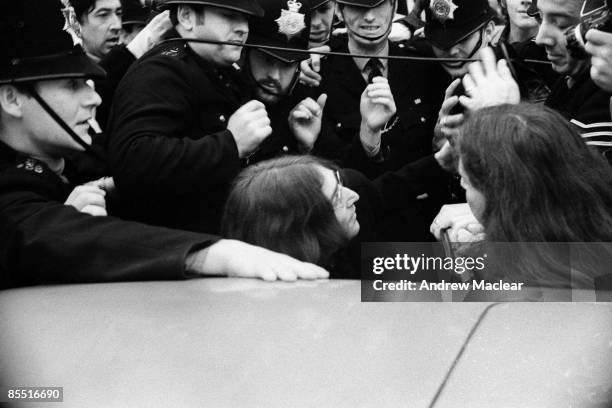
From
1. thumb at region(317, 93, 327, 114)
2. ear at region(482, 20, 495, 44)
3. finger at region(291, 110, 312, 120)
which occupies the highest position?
ear at region(482, 20, 495, 44)

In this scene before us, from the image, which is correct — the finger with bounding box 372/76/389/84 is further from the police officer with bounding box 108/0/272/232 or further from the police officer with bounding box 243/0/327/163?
the police officer with bounding box 108/0/272/232

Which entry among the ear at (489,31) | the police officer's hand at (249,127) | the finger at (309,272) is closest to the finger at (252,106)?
the police officer's hand at (249,127)

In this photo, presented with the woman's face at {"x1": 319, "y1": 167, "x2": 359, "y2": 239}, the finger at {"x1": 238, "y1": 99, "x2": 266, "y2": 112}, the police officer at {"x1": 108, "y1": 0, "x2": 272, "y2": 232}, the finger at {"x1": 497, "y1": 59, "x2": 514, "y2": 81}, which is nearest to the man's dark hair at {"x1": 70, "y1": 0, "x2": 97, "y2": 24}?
the police officer at {"x1": 108, "y1": 0, "x2": 272, "y2": 232}

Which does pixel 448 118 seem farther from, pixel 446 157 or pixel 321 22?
pixel 321 22

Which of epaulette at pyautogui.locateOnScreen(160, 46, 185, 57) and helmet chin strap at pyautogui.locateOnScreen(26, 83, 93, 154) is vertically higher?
epaulette at pyautogui.locateOnScreen(160, 46, 185, 57)

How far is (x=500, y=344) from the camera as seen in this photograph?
1.54 meters

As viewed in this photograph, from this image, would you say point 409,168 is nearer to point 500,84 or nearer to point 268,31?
point 500,84

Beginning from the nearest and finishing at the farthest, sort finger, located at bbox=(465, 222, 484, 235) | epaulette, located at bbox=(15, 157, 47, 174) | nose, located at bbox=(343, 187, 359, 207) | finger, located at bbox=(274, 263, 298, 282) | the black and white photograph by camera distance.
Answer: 1. the black and white photograph
2. finger, located at bbox=(274, 263, 298, 282)
3. finger, located at bbox=(465, 222, 484, 235)
4. epaulette, located at bbox=(15, 157, 47, 174)
5. nose, located at bbox=(343, 187, 359, 207)

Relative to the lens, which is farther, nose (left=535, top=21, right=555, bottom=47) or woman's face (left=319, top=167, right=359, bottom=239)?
nose (left=535, top=21, right=555, bottom=47)

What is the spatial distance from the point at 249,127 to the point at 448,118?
1.61ft

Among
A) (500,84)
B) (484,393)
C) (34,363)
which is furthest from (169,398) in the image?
(500,84)

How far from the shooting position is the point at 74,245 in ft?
7.09

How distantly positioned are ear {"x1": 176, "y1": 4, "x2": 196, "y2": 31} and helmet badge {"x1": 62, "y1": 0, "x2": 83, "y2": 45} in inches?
10.6

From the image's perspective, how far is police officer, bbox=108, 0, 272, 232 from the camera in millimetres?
2662
